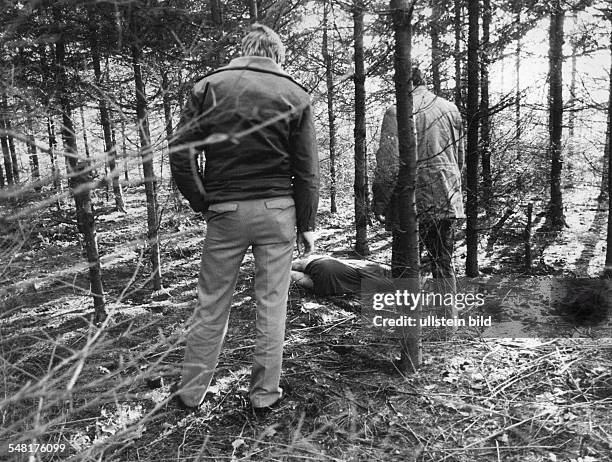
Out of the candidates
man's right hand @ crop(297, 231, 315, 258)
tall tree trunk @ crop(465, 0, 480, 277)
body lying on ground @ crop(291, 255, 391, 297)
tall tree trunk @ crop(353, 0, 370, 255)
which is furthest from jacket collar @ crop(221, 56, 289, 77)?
tall tree trunk @ crop(353, 0, 370, 255)

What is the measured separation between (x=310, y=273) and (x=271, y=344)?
3148mm

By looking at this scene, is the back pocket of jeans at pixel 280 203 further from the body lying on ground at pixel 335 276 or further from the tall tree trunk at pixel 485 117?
the tall tree trunk at pixel 485 117

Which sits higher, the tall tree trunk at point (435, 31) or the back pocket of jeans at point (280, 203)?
the tall tree trunk at point (435, 31)

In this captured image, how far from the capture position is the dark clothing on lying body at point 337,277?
19.1ft

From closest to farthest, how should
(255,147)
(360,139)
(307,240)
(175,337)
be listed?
1. (175,337)
2. (255,147)
3. (307,240)
4. (360,139)

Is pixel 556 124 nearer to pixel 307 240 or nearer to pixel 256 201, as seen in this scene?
pixel 307 240

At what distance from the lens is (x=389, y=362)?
354 cm

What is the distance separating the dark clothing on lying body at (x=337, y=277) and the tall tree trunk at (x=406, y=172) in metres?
2.32

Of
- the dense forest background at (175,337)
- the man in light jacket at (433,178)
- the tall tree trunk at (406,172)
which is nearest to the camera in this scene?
the dense forest background at (175,337)

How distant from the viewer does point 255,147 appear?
9.50ft

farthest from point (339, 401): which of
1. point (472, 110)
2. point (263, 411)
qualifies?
point (472, 110)

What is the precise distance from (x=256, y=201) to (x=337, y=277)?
3.04 meters

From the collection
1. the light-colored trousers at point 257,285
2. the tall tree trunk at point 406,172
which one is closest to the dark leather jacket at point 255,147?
the light-colored trousers at point 257,285

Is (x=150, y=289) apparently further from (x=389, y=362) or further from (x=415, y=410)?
(x=415, y=410)
